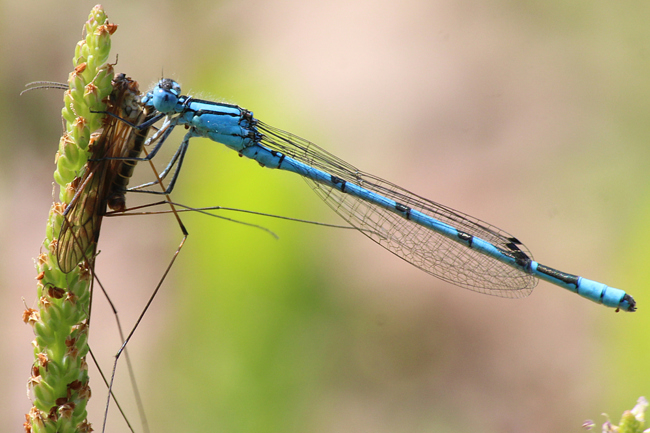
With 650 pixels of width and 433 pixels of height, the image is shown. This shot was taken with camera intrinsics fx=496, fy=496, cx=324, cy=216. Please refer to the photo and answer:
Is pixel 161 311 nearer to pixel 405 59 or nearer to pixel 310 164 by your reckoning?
pixel 310 164

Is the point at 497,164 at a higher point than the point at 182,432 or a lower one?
higher

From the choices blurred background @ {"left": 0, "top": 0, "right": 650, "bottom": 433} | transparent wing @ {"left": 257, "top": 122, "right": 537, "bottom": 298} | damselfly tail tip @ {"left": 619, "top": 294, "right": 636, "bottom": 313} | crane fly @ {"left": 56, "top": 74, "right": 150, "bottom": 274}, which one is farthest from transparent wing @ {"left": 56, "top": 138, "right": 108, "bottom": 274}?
damselfly tail tip @ {"left": 619, "top": 294, "right": 636, "bottom": 313}

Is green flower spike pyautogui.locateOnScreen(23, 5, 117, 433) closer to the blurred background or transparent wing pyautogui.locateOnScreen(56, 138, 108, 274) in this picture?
transparent wing pyautogui.locateOnScreen(56, 138, 108, 274)

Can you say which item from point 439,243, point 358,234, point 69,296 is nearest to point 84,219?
point 69,296

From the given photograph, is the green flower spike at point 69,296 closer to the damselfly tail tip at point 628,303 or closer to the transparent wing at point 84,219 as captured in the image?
the transparent wing at point 84,219

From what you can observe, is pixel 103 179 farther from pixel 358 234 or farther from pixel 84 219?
pixel 358 234

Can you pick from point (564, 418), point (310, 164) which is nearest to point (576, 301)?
point (564, 418)
